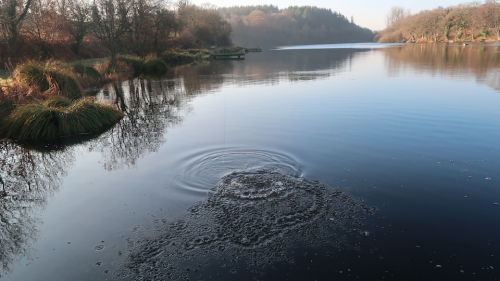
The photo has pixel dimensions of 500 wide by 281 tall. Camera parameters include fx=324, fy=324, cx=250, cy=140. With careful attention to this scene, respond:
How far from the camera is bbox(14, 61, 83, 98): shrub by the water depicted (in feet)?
38.2

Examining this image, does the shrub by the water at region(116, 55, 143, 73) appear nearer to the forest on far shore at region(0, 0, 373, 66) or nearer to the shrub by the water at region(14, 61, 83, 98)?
the forest on far shore at region(0, 0, 373, 66)

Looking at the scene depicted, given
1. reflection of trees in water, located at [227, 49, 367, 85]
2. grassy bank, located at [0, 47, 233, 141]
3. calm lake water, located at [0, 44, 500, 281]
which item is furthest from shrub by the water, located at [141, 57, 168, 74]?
calm lake water, located at [0, 44, 500, 281]

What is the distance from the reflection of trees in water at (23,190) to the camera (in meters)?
4.18

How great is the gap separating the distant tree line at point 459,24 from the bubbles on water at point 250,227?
79.6 metres

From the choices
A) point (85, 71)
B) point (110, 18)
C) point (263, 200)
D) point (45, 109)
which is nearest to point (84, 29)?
point (110, 18)

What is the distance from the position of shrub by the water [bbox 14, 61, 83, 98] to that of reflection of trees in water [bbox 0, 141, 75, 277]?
13.8 feet

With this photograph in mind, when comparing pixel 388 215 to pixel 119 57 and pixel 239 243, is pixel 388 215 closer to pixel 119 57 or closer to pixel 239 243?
pixel 239 243

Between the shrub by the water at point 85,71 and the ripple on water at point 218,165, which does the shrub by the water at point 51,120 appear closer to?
the ripple on water at point 218,165

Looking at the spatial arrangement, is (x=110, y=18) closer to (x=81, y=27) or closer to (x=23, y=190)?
(x=81, y=27)

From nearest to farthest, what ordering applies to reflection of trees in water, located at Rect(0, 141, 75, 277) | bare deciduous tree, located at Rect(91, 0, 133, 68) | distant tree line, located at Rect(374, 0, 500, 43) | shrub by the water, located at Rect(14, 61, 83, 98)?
reflection of trees in water, located at Rect(0, 141, 75, 277) < shrub by the water, located at Rect(14, 61, 83, 98) < bare deciduous tree, located at Rect(91, 0, 133, 68) < distant tree line, located at Rect(374, 0, 500, 43)

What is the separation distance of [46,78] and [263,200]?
10980 mm

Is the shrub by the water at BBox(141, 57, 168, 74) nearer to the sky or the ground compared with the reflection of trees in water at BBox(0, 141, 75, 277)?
nearer to the sky

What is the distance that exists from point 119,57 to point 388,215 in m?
27.6

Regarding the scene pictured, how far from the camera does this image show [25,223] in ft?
15.3
